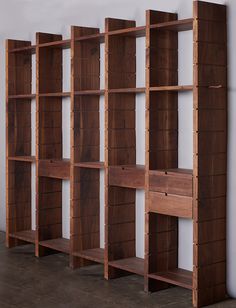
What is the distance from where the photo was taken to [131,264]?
19.8ft

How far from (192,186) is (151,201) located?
1.73 feet

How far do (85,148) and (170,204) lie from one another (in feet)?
4.74

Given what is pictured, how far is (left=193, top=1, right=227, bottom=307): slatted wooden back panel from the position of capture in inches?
205

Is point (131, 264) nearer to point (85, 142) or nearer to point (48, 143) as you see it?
point (85, 142)

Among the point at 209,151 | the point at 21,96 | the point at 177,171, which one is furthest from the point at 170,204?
the point at 21,96

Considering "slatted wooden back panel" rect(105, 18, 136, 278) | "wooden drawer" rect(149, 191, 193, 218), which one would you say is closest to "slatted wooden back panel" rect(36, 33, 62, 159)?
"slatted wooden back panel" rect(105, 18, 136, 278)

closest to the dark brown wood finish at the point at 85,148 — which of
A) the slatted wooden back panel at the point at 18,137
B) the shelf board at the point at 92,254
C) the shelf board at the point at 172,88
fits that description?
the shelf board at the point at 92,254

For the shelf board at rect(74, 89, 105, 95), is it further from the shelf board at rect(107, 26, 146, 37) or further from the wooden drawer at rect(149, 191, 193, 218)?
the wooden drawer at rect(149, 191, 193, 218)

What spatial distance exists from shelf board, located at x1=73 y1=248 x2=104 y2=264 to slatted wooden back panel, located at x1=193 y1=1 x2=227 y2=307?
126 centimetres

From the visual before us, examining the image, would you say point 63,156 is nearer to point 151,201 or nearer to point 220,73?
point 151,201

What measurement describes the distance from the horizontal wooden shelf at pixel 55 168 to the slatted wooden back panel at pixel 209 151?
6.29 ft

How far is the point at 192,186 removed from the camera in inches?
207

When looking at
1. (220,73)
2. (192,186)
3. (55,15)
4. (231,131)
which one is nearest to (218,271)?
(192,186)

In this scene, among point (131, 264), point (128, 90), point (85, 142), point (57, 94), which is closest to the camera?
point (128, 90)
